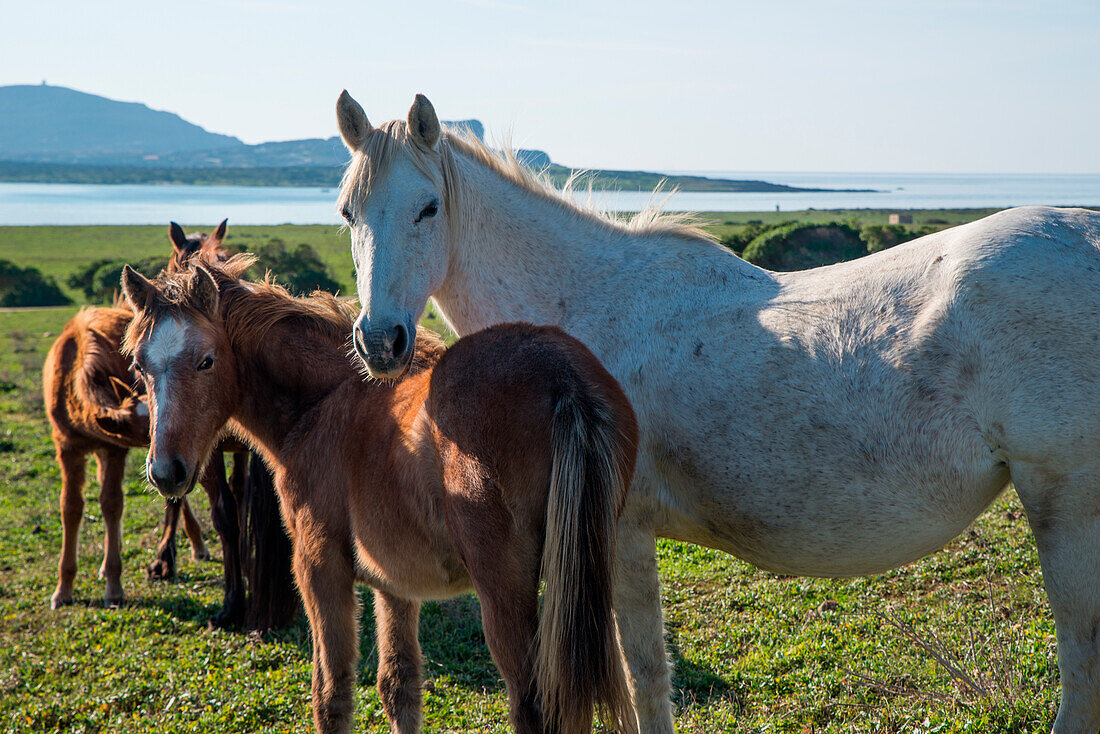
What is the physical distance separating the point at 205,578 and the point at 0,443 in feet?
22.3

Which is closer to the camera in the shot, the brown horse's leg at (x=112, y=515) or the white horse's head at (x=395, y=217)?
the white horse's head at (x=395, y=217)

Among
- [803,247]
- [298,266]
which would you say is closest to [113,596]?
[803,247]

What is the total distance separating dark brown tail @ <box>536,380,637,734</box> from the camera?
7.33 feet

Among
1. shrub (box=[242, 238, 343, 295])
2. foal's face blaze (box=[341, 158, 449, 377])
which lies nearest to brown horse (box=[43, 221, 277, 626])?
foal's face blaze (box=[341, 158, 449, 377])

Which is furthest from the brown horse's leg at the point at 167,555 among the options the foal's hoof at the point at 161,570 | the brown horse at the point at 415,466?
the brown horse at the point at 415,466

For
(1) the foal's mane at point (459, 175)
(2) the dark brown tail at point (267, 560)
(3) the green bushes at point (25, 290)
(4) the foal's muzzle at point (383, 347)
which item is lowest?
(3) the green bushes at point (25, 290)

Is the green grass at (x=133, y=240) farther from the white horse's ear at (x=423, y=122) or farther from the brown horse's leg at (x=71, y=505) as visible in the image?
the white horse's ear at (x=423, y=122)

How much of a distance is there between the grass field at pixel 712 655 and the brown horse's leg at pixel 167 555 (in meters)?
0.15

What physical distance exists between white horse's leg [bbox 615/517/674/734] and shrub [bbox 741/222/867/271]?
53.3 feet

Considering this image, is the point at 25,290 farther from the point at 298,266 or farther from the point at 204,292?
the point at 204,292

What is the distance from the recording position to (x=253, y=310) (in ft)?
11.5

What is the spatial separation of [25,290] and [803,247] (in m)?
31.1

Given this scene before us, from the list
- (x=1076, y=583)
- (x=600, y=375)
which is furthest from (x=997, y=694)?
(x=600, y=375)

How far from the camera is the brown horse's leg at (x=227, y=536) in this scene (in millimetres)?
5715
